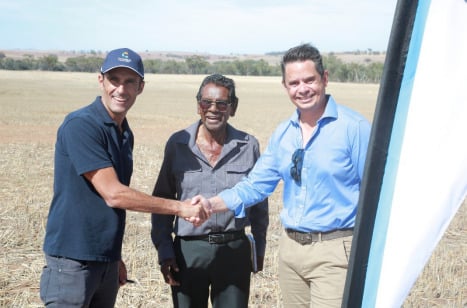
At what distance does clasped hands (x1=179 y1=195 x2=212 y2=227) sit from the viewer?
366 centimetres

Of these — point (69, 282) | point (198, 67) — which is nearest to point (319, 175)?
point (69, 282)

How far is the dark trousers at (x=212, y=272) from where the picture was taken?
3865 millimetres

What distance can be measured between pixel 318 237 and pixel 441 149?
5.40 feet

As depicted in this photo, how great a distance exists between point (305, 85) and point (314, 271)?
1129 millimetres

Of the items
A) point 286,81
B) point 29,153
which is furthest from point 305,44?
point 29,153

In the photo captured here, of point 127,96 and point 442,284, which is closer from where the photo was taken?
point 127,96

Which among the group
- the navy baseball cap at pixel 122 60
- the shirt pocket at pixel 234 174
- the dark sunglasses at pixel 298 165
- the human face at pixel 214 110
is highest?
the navy baseball cap at pixel 122 60

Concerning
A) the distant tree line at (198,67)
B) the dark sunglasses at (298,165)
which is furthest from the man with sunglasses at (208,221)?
the distant tree line at (198,67)

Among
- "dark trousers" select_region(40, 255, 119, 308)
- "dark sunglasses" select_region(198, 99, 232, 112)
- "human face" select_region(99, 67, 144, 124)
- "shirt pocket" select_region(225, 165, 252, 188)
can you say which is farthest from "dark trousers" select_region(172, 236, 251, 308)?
"human face" select_region(99, 67, 144, 124)

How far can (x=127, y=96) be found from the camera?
3561 millimetres

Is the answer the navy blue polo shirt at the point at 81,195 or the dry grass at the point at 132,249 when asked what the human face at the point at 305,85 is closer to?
the navy blue polo shirt at the point at 81,195

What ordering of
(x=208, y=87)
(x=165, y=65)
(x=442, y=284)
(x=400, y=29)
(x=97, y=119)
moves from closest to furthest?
(x=400, y=29)
(x=97, y=119)
(x=208, y=87)
(x=442, y=284)
(x=165, y=65)

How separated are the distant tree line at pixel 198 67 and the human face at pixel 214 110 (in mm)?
77359

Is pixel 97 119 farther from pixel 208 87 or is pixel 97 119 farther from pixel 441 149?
pixel 441 149
